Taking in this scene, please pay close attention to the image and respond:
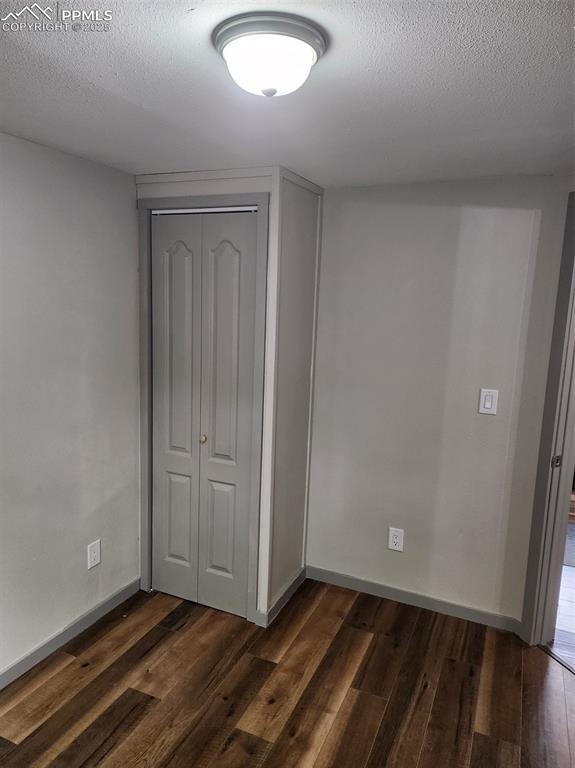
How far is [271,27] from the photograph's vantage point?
1.15 metres

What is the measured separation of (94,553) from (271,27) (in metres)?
2.41

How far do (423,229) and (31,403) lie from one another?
200cm

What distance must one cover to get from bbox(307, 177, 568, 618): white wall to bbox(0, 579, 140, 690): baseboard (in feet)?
3.88

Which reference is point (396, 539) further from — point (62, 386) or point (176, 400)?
point (62, 386)

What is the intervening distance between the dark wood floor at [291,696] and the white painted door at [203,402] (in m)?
0.27

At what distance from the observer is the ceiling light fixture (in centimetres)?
115

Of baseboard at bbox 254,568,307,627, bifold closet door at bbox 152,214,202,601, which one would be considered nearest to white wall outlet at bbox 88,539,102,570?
bifold closet door at bbox 152,214,202,601

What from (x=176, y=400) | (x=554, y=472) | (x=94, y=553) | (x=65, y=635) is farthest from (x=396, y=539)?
(x=65, y=635)

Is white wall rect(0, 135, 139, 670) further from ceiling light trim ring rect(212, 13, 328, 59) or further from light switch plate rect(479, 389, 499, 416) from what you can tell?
light switch plate rect(479, 389, 499, 416)

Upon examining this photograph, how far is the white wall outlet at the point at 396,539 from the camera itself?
291cm

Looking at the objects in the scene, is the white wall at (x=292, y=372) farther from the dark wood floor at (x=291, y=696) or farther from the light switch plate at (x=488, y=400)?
the light switch plate at (x=488, y=400)

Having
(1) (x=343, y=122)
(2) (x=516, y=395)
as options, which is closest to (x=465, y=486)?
(2) (x=516, y=395)

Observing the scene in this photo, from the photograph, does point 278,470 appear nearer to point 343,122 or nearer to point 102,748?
point 102,748

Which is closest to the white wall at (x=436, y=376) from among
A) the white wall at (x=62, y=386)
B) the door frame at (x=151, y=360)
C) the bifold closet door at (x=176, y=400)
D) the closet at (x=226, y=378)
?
the closet at (x=226, y=378)
